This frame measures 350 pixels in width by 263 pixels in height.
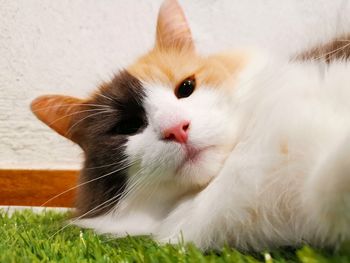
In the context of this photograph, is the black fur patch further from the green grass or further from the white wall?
the white wall

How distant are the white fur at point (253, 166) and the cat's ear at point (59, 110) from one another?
0.98 ft

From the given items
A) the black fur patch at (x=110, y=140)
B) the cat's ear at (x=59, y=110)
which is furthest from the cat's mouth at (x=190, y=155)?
the cat's ear at (x=59, y=110)

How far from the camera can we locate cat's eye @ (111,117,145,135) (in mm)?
941

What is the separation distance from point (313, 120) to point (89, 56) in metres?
1.54

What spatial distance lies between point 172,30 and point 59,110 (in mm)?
419

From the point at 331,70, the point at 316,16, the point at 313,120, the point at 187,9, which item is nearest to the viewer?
the point at 313,120

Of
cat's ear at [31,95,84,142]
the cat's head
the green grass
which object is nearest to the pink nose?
the cat's head

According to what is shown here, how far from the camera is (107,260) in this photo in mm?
712

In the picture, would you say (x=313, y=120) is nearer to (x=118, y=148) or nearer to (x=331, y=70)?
(x=331, y=70)

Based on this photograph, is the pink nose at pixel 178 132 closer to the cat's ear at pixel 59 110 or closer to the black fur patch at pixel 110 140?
the black fur patch at pixel 110 140

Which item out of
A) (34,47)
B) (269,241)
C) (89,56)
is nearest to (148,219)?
(269,241)

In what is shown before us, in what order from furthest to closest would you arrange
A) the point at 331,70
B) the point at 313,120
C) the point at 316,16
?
1. the point at 316,16
2. the point at 331,70
3. the point at 313,120

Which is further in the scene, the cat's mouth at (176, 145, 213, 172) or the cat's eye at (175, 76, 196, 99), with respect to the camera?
the cat's eye at (175, 76, 196, 99)

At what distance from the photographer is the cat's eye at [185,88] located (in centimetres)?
97
